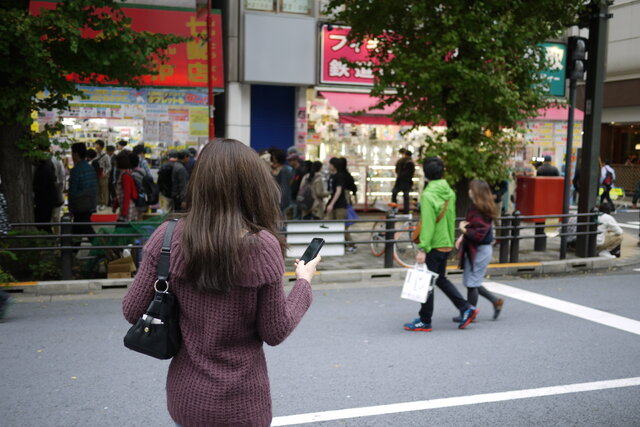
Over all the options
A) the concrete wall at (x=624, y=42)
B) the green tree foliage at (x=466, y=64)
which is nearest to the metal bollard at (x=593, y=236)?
the green tree foliage at (x=466, y=64)

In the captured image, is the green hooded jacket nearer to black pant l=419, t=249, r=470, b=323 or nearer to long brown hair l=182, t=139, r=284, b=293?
black pant l=419, t=249, r=470, b=323

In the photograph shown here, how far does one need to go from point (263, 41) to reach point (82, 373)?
12947 millimetres

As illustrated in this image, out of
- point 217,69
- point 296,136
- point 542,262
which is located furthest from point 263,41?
point 542,262

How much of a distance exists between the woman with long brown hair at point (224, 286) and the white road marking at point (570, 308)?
20.4 feet

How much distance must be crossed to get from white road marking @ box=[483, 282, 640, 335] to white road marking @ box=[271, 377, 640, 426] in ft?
6.66

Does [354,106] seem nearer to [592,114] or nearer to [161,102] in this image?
[161,102]

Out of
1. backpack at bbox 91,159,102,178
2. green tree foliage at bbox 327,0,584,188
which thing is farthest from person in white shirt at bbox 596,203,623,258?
backpack at bbox 91,159,102,178

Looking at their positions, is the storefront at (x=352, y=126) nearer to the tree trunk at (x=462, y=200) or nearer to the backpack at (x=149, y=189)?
the tree trunk at (x=462, y=200)

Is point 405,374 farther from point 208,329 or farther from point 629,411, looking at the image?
point 208,329

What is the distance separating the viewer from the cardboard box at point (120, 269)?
9484mm

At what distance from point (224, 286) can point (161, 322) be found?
287 mm

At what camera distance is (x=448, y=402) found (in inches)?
202

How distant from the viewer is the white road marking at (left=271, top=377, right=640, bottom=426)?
4762mm

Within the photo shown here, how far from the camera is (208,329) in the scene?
236cm
